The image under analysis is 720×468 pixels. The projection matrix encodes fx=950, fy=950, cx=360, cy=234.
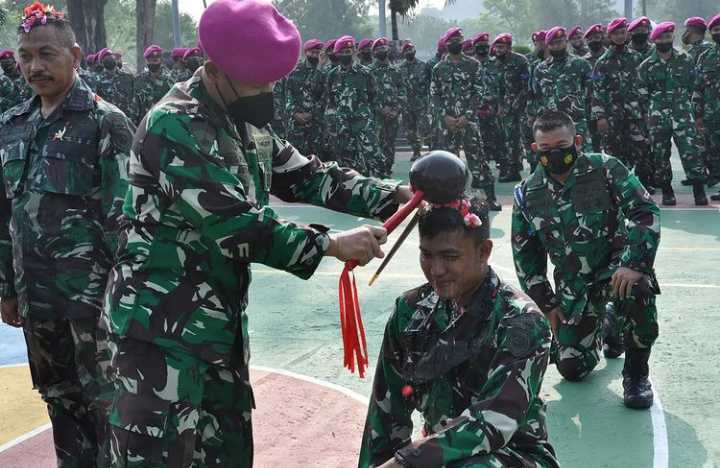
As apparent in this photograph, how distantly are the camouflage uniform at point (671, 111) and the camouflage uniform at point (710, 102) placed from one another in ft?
2.17

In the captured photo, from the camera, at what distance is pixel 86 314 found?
389cm

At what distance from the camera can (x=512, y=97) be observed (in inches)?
597

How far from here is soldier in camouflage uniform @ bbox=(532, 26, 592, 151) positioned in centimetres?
1245

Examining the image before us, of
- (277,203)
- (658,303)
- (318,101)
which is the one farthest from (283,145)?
(318,101)

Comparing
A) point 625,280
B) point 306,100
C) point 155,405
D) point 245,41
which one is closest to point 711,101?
point 306,100

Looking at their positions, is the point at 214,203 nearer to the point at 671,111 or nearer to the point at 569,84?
the point at 671,111

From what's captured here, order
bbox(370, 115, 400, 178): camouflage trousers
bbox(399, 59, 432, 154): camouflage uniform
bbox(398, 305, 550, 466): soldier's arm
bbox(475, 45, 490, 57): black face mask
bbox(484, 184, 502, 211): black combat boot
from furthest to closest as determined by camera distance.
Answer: bbox(399, 59, 432, 154): camouflage uniform → bbox(370, 115, 400, 178): camouflage trousers → bbox(475, 45, 490, 57): black face mask → bbox(484, 184, 502, 211): black combat boot → bbox(398, 305, 550, 466): soldier's arm

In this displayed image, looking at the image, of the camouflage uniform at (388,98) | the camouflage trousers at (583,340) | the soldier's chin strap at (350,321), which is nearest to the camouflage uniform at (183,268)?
the soldier's chin strap at (350,321)

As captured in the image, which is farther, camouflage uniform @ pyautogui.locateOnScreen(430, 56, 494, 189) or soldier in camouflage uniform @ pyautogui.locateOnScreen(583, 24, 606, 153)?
soldier in camouflage uniform @ pyautogui.locateOnScreen(583, 24, 606, 153)

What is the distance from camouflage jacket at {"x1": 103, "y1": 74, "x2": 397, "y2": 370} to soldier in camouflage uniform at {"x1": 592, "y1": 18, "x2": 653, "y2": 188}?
31.8ft

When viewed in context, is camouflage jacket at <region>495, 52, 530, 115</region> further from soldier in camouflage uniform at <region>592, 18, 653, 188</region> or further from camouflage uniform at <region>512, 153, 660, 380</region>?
camouflage uniform at <region>512, 153, 660, 380</region>

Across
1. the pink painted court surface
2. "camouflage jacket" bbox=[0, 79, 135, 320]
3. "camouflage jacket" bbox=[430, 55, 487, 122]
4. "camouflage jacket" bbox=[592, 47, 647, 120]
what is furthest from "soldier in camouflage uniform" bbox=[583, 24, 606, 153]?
"camouflage jacket" bbox=[0, 79, 135, 320]

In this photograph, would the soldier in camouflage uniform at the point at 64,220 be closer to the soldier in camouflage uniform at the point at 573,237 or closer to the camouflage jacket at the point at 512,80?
the soldier in camouflage uniform at the point at 573,237

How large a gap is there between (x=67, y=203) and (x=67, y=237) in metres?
0.14
